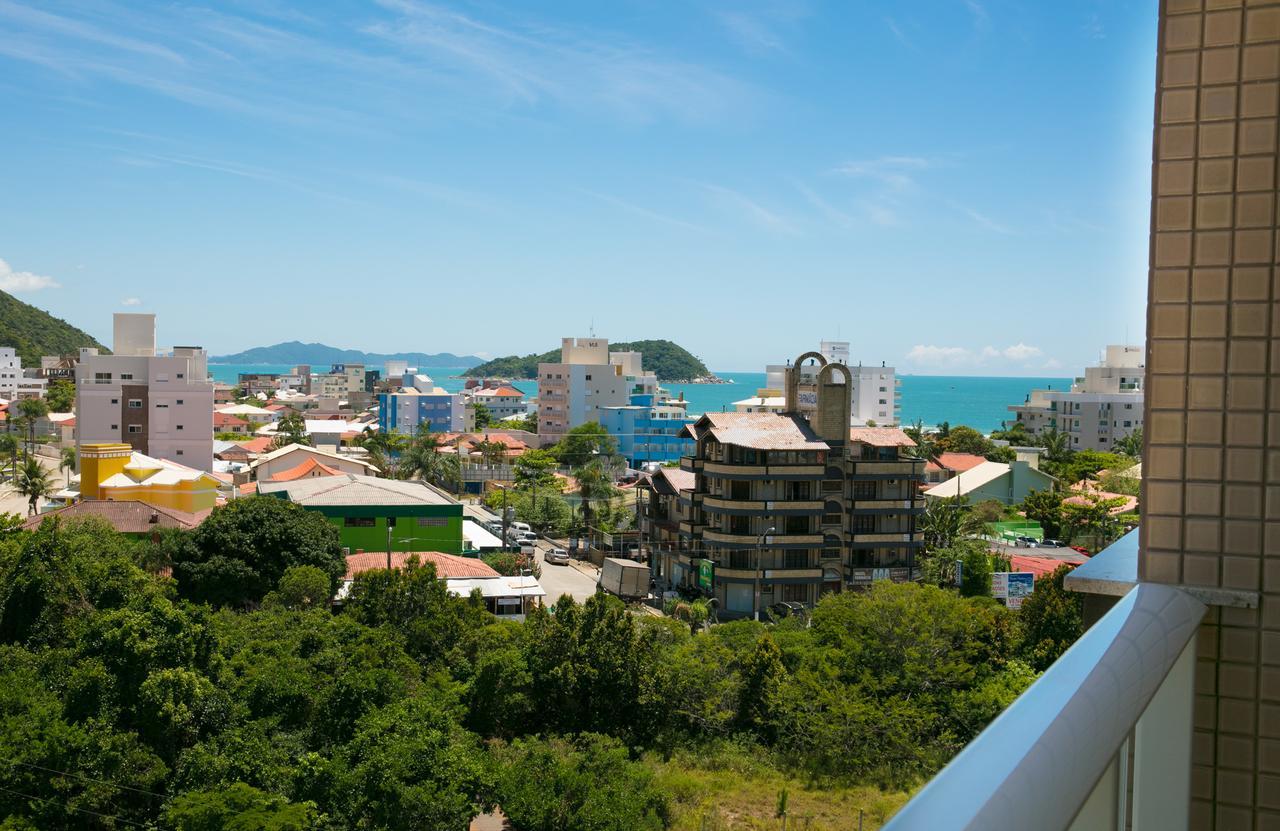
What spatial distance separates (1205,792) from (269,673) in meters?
13.7

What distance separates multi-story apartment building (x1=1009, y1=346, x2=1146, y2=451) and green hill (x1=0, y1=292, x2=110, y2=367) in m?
78.0

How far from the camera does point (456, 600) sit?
17484mm

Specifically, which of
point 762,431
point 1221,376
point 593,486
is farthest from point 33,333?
point 1221,376

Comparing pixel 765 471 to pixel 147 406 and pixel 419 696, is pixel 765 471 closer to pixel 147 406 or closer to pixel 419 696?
pixel 419 696

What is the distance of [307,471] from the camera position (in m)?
39.9

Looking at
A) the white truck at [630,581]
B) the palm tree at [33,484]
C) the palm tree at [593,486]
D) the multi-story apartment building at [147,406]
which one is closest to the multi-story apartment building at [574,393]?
the palm tree at [593,486]

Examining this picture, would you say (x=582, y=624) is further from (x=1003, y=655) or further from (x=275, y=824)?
(x=1003, y=655)

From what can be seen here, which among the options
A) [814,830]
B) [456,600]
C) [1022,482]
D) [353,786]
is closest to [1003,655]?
[814,830]

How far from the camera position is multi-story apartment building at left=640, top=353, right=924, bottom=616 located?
24.4m

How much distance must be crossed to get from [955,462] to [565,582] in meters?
26.1

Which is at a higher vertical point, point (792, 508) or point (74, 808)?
point (792, 508)

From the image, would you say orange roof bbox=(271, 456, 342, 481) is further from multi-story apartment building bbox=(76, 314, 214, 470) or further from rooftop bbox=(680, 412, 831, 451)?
rooftop bbox=(680, 412, 831, 451)

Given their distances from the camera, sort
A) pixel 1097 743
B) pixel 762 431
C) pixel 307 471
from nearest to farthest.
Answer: pixel 1097 743, pixel 762 431, pixel 307 471

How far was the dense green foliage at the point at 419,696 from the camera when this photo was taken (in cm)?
1166
